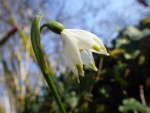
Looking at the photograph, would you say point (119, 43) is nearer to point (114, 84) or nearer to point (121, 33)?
point (121, 33)

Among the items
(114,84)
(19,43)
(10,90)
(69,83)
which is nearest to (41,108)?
(69,83)

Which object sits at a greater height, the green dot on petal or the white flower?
the white flower

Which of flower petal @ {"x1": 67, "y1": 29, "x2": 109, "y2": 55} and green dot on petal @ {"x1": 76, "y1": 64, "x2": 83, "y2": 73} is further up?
flower petal @ {"x1": 67, "y1": 29, "x2": 109, "y2": 55}

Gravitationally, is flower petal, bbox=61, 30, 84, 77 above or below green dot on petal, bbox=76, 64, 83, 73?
above

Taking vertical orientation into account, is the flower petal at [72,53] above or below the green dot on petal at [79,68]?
above

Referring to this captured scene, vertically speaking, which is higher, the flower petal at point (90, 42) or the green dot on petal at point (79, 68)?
the flower petal at point (90, 42)
